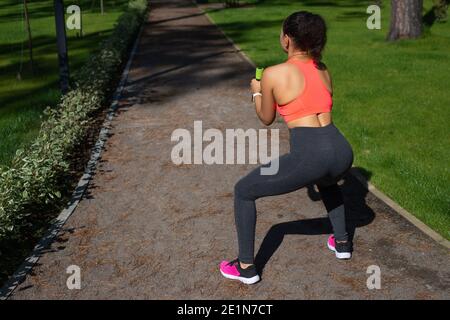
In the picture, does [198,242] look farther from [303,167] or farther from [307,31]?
[307,31]

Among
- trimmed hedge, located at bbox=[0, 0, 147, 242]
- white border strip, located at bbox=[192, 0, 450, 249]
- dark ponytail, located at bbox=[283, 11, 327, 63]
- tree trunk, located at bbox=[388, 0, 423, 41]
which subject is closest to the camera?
dark ponytail, located at bbox=[283, 11, 327, 63]

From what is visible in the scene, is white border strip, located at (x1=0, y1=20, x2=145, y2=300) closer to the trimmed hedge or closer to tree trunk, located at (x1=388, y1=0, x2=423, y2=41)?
the trimmed hedge

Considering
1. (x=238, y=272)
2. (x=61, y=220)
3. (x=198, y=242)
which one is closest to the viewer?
(x=238, y=272)

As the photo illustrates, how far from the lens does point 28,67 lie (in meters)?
14.7

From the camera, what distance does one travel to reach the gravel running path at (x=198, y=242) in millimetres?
4406

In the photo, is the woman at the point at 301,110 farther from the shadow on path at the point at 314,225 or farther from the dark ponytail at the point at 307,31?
the shadow on path at the point at 314,225

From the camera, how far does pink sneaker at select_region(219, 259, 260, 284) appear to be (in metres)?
4.38

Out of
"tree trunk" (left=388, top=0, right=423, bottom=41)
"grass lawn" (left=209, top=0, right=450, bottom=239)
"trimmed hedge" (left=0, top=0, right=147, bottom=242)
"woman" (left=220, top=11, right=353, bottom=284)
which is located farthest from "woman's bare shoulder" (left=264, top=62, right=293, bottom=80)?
"tree trunk" (left=388, top=0, right=423, bottom=41)

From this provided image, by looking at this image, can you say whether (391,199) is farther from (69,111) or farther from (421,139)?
(69,111)

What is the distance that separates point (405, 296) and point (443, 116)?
598 centimetres

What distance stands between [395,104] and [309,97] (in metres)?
7.00

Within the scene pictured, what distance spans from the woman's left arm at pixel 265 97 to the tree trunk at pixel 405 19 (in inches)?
580

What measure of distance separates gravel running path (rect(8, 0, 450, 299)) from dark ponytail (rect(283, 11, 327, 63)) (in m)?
1.95

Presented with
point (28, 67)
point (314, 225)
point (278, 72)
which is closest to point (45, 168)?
point (314, 225)
